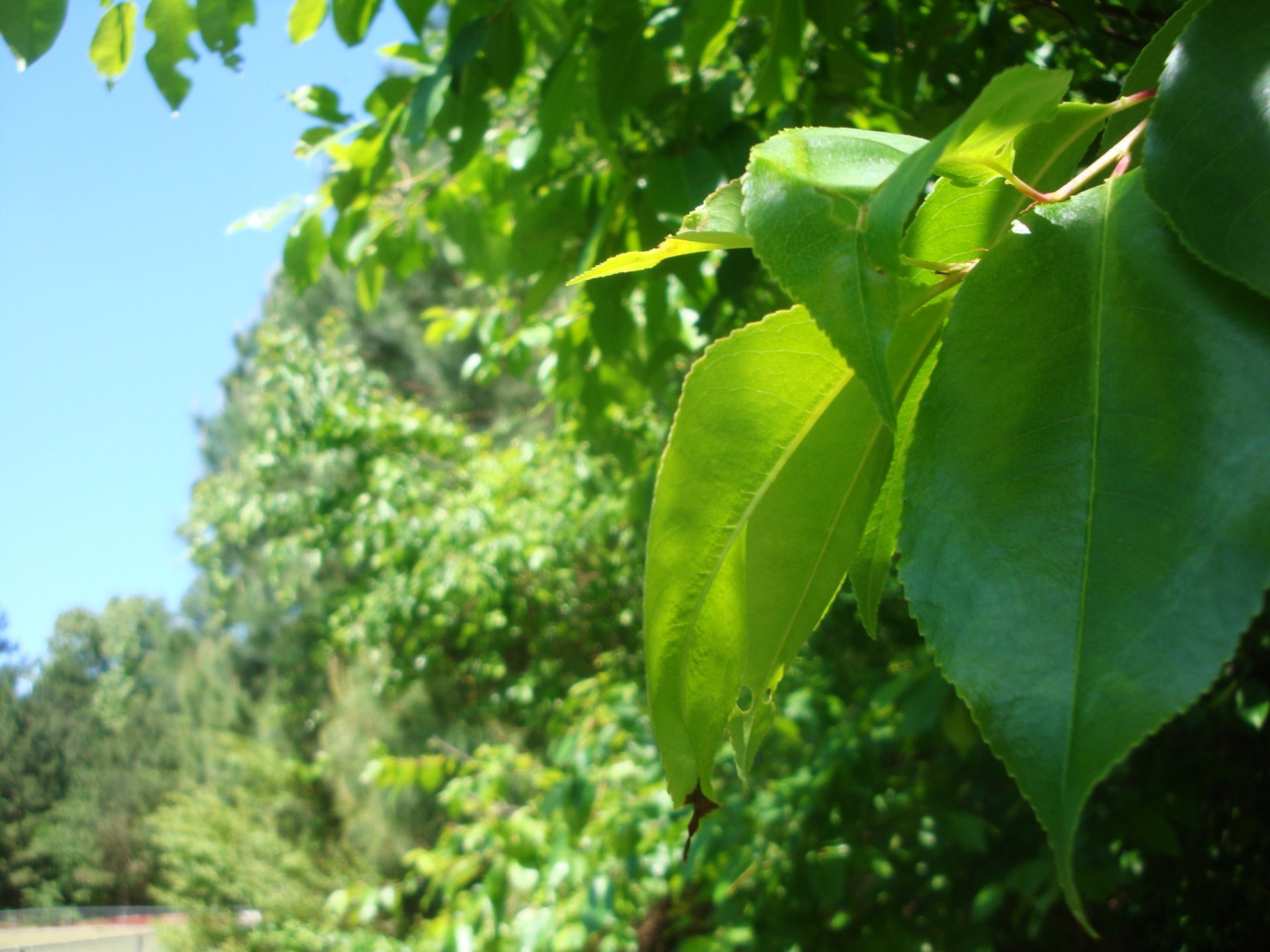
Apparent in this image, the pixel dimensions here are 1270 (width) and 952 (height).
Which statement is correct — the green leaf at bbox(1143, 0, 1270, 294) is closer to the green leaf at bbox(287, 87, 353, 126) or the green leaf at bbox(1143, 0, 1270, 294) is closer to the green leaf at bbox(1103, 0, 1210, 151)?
the green leaf at bbox(1103, 0, 1210, 151)

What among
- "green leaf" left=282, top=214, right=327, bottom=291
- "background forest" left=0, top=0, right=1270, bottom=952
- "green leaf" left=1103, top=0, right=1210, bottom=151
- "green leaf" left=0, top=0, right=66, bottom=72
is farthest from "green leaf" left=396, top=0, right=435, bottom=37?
"green leaf" left=1103, top=0, right=1210, bottom=151

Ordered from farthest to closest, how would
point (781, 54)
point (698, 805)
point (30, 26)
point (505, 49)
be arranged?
point (505, 49) → point (781, 54) → point (30, 26) → point (698, 805)

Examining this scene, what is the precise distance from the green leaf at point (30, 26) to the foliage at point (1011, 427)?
2.80ft

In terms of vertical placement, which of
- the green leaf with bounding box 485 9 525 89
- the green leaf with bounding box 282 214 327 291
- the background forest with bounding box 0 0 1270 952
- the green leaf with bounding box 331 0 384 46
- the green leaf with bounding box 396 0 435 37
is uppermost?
the green leaf with bounding box 331 0 384 46

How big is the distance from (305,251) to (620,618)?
4405mm

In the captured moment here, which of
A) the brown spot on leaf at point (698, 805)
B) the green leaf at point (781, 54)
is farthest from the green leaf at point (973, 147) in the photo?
the green leaf at point (781, 54)

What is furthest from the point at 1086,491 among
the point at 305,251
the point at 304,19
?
the point at 305,251

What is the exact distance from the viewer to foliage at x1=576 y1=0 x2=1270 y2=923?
0.23m

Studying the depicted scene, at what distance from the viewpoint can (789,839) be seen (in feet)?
6.95

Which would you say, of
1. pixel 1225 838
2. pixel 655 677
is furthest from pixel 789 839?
pixel 655 677

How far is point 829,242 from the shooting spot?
9.6 inches

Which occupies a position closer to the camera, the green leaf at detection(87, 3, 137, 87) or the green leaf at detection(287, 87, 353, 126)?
the green leaf at detection(87, 3, 137, 87)

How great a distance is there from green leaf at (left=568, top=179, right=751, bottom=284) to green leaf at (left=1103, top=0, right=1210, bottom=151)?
154mm

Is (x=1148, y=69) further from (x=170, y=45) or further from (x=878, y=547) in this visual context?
(x=170, y=45)
